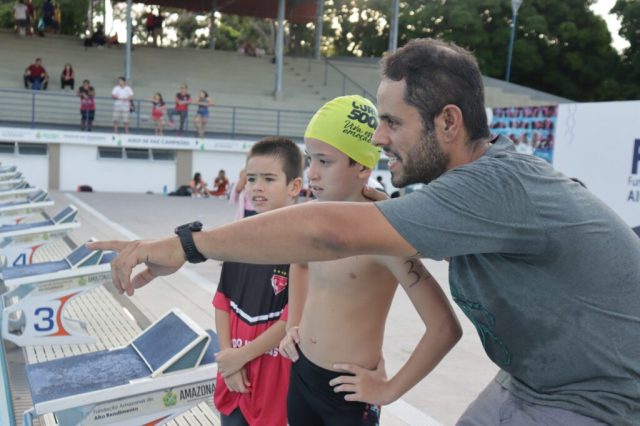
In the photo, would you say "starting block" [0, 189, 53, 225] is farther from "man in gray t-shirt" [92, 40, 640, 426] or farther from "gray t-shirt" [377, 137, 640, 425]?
"gray t-shirt" [377, 137, 640, 425]

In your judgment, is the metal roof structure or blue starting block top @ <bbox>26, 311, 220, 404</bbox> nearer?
blue starting block top @ <bbox>26, 311, 220, 404</bbox>

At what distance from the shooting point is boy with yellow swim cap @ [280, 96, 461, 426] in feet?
6.29

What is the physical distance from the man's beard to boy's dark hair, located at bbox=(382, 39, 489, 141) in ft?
0.12

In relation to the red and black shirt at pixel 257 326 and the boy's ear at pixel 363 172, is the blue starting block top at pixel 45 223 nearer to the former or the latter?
the red and black shirt at pixel 257 326

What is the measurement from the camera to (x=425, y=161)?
61.2 inches

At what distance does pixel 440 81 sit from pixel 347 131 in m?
0.84

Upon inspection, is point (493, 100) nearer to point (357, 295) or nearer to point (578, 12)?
point (578, 12)

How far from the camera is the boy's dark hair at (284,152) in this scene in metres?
2.93

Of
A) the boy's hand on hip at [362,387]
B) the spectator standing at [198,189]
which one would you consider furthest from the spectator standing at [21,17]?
the boy's hand on hip at [362,387]

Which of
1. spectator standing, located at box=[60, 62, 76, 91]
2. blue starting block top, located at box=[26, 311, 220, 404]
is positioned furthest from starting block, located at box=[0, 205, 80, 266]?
spectator standing, located at box=[60, 62, 76, 91]

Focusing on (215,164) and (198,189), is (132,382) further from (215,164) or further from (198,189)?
(215,164)

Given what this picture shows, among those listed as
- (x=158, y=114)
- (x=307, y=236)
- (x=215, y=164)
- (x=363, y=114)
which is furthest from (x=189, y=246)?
(x=158, y=114)

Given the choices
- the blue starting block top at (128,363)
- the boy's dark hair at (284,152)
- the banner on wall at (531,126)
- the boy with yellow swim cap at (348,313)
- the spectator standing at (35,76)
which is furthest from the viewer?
the spectator standing at (35,76)

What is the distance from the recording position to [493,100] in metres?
30.9
